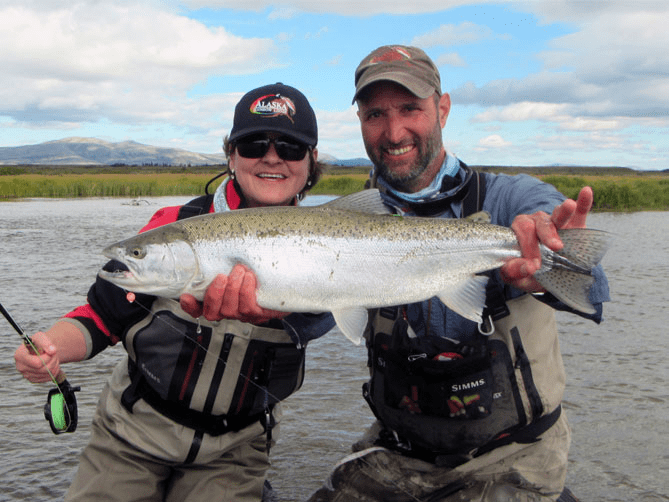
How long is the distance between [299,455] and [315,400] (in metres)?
1.05

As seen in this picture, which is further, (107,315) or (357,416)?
(357,416)

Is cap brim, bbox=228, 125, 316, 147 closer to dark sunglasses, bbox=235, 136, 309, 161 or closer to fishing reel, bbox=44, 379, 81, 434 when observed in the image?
dark sunglasses, bbox=235, 136, 309, 161

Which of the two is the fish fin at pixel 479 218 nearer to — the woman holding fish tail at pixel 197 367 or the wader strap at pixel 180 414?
the woman holding fish tail at pixel 197 367

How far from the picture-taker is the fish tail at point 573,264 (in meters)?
2.93

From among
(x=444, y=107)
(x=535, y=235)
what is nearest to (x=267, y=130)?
(x=444, y=107)

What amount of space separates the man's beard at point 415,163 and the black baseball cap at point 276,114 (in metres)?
0.48

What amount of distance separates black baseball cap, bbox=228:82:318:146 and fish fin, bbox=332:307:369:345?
1.14 m

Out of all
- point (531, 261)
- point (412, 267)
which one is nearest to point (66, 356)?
point (412, 267)

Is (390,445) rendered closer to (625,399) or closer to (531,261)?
(531,261)

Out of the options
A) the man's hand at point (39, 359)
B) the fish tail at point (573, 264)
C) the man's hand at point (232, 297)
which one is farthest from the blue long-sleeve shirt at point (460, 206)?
the man's hand at point (39, 359)

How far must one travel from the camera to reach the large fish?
3.13 metres

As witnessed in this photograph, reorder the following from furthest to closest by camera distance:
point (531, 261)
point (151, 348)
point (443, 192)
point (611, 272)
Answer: point (611, 272), point (443, 192), point (151, 348), point (531, 261)

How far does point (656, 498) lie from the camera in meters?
4.45

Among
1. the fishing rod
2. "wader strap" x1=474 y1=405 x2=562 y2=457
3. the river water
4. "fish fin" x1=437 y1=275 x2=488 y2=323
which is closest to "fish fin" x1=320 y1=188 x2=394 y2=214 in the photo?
"fish fin" x1=437 y1=275 x2=488 y2=323
